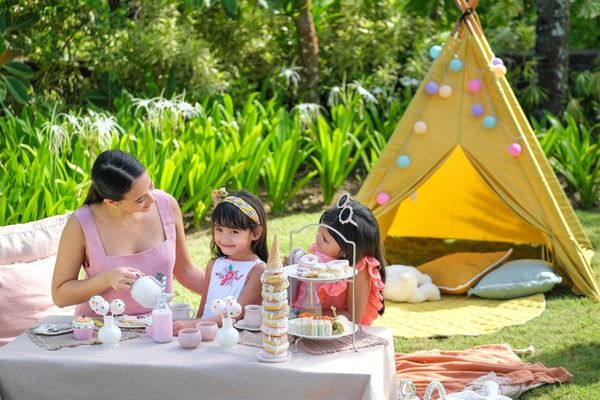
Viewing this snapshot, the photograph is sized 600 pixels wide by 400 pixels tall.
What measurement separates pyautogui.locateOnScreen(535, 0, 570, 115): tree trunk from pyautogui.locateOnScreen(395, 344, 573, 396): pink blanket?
14.2ft

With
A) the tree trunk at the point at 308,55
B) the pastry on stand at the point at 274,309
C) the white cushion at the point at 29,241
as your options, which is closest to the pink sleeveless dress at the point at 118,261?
the white cushion at the point at 29,241

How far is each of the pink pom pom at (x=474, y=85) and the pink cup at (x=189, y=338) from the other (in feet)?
10.2

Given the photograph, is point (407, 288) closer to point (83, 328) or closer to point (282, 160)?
point (282, 160)

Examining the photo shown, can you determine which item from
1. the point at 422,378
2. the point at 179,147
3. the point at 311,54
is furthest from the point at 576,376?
the point at 311,54

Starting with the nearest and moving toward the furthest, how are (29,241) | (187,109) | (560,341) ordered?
1. (29,241)
2. (560,341)
3. (187,109)

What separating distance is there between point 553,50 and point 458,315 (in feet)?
12.5

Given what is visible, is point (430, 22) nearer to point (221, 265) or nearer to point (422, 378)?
point (422, 378)

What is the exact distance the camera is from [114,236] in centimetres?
378

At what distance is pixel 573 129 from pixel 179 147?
304cm

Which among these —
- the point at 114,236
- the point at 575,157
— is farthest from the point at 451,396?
the point at 575,157

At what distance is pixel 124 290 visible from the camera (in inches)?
144

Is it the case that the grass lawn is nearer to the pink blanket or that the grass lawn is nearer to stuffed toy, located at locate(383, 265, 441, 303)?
the pink blanket

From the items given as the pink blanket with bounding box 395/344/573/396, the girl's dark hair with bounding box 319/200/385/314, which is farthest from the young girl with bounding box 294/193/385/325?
the pink blanket with bounding box 395/344/573/396

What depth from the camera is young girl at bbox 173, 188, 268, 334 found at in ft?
11.5
